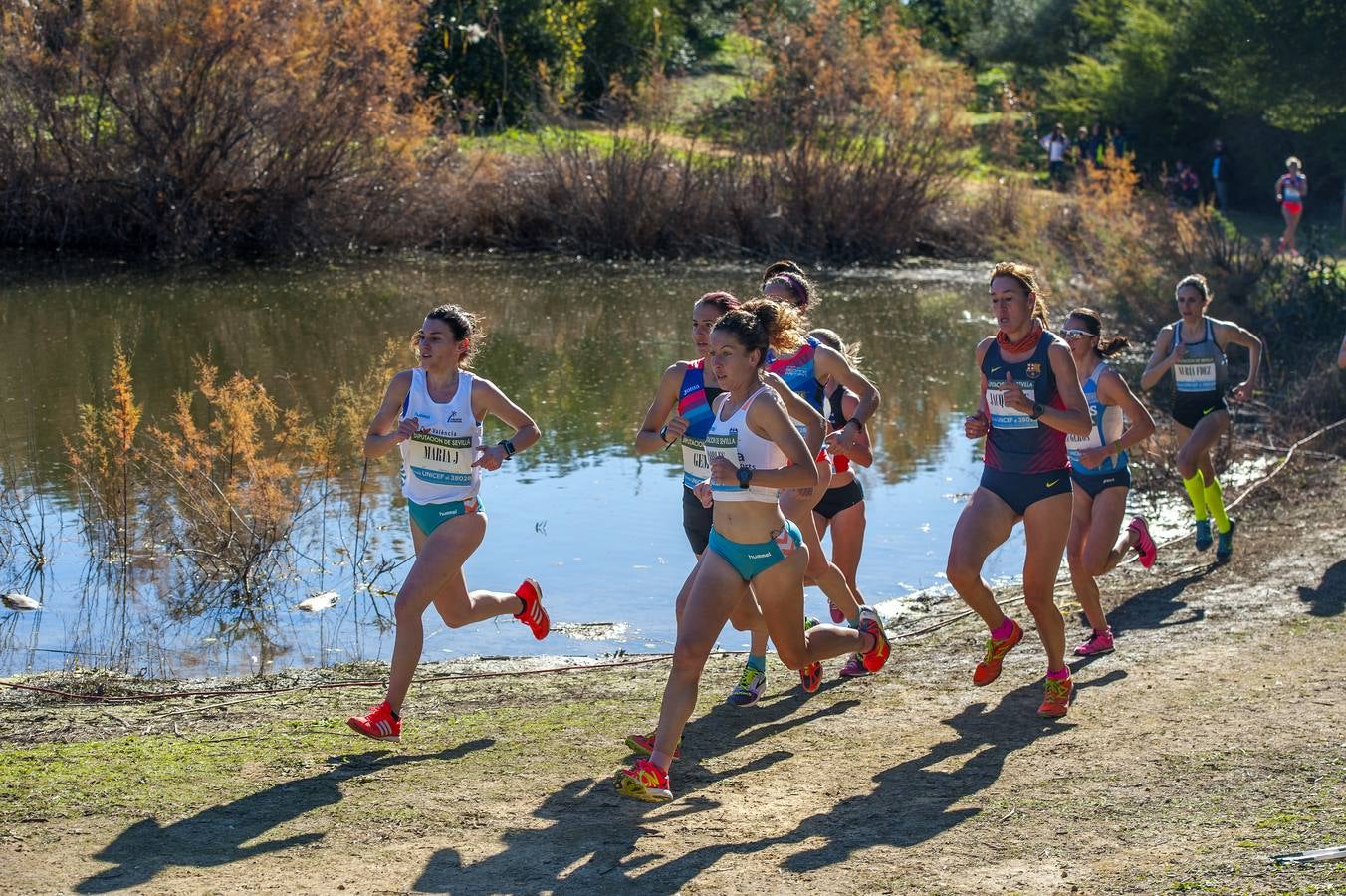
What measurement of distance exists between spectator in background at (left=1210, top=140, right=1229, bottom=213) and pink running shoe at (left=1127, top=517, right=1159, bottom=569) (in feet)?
Result: 99.2

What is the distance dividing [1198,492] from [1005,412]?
3989 mm

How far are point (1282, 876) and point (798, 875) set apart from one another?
153 cm

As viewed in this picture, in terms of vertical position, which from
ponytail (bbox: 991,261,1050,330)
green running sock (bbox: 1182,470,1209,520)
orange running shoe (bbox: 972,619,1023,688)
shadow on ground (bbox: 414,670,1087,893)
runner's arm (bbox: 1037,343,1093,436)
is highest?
ponytail (bbox: 991,261,1050,330)

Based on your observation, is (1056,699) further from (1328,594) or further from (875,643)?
(1328,594)

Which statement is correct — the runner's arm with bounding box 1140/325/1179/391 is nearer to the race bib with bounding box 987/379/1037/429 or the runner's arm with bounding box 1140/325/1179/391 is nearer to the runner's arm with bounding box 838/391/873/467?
the runner's arm with bounding box 838/391/873/467

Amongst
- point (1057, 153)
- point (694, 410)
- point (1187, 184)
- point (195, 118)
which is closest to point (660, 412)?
point (694, 410)

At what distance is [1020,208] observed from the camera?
2945 centimetres

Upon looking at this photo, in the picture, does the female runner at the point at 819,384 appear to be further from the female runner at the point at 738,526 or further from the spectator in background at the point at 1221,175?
the spectator in background at the point at 1221,175

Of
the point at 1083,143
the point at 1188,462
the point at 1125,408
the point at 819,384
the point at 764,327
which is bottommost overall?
the point at 1188,462

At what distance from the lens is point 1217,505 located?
1073cm

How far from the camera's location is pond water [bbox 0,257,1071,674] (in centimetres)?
992

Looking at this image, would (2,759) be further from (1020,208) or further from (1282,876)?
(1020,208)

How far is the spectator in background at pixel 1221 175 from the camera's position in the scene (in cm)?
3806

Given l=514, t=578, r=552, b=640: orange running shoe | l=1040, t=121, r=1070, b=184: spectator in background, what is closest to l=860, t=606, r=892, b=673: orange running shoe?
l=514, t=578, r=552, b=640: orange running shoe
